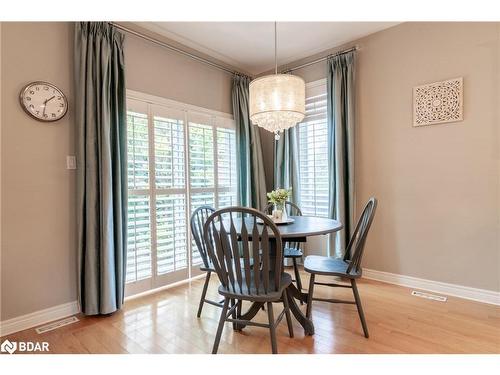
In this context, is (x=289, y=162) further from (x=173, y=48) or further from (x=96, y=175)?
(x=96, y=175)

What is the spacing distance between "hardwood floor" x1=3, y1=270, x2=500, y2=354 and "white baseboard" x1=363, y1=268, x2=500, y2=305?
93 mm

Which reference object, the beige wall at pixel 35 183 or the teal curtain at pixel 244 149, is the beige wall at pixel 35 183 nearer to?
the beige wall at pixel 35 183

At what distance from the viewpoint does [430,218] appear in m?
2.79

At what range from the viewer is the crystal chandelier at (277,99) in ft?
7.29

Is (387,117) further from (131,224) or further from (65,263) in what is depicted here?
(65,263)

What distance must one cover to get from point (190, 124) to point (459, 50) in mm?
2648

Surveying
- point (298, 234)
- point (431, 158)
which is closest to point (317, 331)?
point (298, 234)

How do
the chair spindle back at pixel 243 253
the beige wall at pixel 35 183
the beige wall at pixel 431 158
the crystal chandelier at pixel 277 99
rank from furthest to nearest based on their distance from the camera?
the beige wall at pixel 431 158, the crystal chandelier at pixel 277 99, the beige wall at pixel 35 183, the chair spindle back at pixel 243 253

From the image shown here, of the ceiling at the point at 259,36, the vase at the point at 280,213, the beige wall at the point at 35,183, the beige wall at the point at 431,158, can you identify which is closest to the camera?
the beige wall at the point at 35,183

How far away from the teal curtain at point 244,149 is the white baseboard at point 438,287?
1.62 m

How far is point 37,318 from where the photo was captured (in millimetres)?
2217

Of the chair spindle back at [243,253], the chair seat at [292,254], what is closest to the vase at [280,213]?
the chair seat at [292,254]

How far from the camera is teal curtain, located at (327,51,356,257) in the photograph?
3137mm
